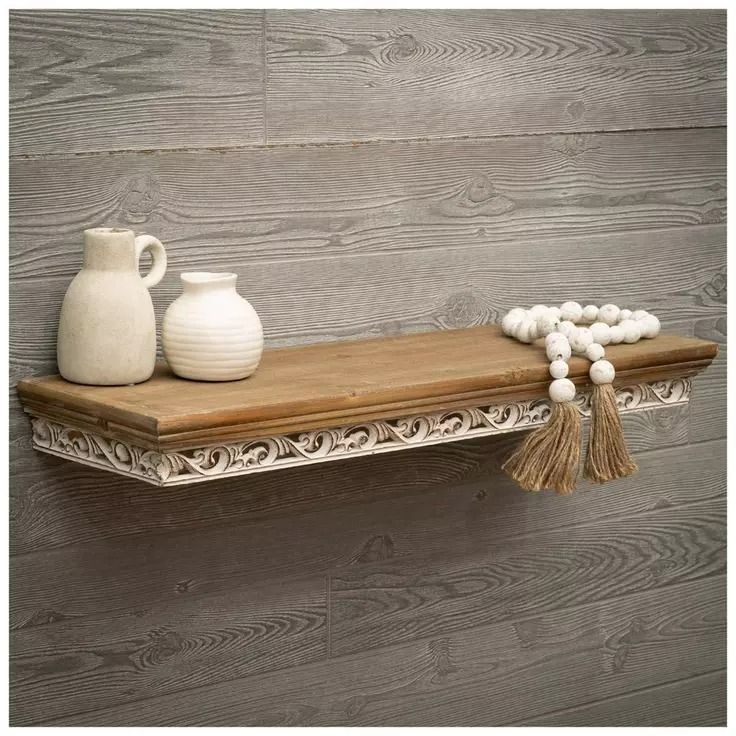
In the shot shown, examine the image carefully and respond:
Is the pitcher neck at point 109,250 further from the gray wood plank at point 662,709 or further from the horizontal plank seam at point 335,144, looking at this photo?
the gray wood plank at point 662,709

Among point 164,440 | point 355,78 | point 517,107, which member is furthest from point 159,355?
point 517,107

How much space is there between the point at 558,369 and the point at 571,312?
0.22 metres

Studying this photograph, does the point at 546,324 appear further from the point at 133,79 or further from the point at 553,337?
the point at 133,79

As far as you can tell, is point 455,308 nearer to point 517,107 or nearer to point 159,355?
point 517,107

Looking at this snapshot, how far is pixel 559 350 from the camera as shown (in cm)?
175

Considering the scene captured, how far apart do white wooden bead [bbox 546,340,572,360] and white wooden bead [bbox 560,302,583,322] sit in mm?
171

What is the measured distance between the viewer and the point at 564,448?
1715mm

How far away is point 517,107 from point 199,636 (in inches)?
37.3

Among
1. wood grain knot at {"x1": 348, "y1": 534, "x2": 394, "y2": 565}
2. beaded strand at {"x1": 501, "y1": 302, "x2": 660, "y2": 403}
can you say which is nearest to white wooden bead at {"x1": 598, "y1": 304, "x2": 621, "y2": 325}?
beaded strand at {"x1": 501, "y1": 302, "x2": 660, "y2": 403}

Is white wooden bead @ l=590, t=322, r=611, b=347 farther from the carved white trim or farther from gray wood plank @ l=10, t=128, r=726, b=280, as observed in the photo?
gray wood plank @ l=10, t=128, r=726, b=280

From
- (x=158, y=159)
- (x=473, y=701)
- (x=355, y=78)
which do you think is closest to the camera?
(x=158, y=159)

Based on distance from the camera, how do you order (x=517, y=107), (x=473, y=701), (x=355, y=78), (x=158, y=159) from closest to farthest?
(x=158, y=159), (x=355, y=78), (x=517, y=107), (x=473, y=701)

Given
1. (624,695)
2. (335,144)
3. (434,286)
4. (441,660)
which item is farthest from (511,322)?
(624,695)

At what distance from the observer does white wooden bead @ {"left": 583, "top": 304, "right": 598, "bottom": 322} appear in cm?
194
